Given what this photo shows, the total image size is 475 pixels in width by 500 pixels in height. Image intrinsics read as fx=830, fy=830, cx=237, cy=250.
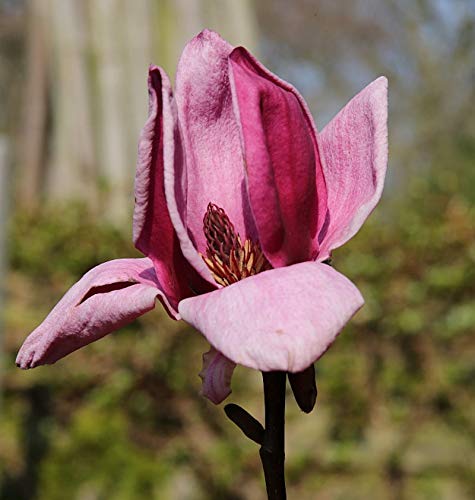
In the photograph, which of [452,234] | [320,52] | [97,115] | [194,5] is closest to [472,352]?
[452,234]

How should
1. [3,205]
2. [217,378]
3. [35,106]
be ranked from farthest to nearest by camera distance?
[35,106] → [3,205] → [217,378]

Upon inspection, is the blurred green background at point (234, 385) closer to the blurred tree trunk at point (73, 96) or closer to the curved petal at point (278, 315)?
the blurred tree trunk at point (73, 96)

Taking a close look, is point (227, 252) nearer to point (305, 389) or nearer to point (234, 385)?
point (305, 389)

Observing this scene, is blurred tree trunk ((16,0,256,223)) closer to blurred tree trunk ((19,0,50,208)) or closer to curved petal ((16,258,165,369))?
blurred tree trunk ((19,0,50,208))

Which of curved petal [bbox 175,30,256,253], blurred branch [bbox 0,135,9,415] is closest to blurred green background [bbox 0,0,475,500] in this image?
blurred branch [bbox 0,135,9,415]

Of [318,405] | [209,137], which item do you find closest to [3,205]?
[318,405]

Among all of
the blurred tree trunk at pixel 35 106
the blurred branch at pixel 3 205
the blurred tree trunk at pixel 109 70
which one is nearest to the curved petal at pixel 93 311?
the blurred branch at pixel 3 205
